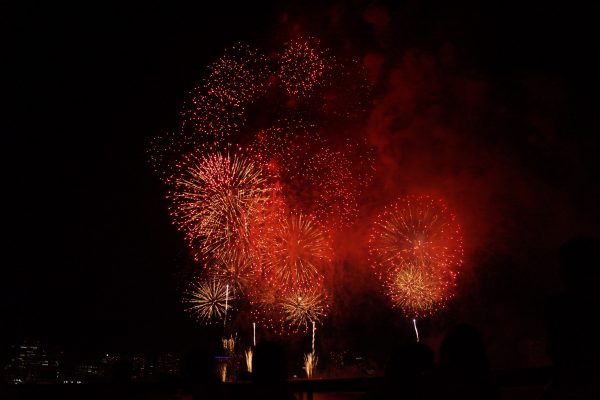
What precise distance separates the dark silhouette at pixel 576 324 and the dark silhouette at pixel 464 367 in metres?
0.39

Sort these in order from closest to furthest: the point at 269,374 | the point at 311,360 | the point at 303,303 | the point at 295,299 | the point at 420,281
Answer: the point at 269,374, the point at 420,281, the point at 295,299, the point at 303,303, the point at 311,360

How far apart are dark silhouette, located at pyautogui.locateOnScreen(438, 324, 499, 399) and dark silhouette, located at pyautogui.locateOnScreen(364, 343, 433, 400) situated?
219 mm

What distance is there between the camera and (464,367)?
2.78 meters

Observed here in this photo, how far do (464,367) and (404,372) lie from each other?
A: 43cm

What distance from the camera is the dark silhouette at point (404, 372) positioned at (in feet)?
9.91

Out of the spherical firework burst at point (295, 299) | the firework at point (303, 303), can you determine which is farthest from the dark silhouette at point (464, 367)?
the firework at point (303, 303)

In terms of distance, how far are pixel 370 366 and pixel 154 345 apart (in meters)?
15.7

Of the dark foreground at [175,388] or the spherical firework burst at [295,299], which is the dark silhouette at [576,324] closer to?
the dark foreground at [175,388]

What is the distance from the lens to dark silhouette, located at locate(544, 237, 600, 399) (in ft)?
7.06

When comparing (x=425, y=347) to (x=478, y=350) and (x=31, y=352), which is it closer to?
(x=478, y=350)

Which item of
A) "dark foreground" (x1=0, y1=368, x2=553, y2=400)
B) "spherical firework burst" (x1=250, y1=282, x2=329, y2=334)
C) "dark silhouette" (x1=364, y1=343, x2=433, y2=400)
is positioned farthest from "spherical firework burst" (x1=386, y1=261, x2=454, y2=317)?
"dark silhouette" (x1=364, y1=343, x2=433, y2=400)

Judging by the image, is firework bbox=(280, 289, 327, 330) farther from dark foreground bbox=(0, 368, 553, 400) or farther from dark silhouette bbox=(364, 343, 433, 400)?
dark silhouette bbox=(364, 343, 433, 400)

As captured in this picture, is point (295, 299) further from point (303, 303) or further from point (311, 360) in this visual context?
point (311, 360)

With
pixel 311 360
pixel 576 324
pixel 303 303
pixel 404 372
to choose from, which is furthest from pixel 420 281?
pixel 311 360
